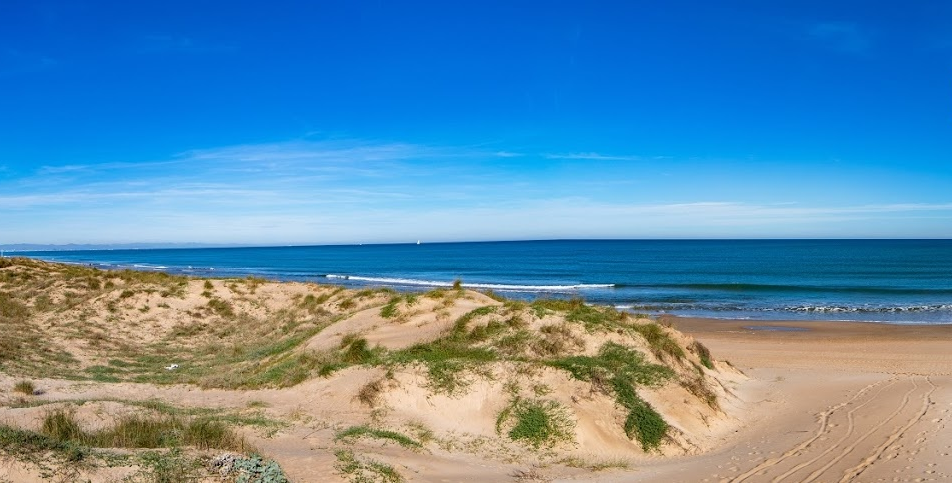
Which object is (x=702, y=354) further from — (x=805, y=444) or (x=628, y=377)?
(x=805, y=444)

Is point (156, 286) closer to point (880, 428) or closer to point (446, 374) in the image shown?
point (446, 374)

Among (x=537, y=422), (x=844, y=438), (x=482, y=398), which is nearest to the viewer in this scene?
(x=537, y=422)

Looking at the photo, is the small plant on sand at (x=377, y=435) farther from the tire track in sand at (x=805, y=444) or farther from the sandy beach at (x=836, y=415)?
the tire track in sand at (x=805, y=444)

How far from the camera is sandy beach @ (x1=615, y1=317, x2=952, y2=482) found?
31.3 feet

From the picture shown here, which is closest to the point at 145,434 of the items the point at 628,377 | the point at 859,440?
the point at 628,377

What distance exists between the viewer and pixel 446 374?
41.2 feet

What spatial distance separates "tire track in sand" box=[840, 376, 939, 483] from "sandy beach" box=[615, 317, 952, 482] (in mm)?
16

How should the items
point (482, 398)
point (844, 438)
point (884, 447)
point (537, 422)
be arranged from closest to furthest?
point (884, 447)
point (537, 422)
point (844, 438)
point (482, 398)

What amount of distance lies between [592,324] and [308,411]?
7.35m

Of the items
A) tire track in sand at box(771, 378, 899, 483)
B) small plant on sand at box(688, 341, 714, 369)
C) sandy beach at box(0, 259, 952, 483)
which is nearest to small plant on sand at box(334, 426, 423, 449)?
sandy beach at box(0, 259, 952, 483)

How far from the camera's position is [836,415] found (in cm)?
1314

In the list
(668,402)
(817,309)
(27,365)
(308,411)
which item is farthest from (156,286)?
(817,309)

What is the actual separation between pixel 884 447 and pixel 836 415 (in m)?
2.48

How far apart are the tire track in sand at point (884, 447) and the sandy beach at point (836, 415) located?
16mm
